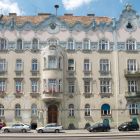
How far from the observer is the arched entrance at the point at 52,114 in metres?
63.7

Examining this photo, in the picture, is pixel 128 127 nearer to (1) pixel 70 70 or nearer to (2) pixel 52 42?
(1) pixel 70 70

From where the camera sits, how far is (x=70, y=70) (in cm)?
6494

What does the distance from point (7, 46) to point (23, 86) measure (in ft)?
22.3

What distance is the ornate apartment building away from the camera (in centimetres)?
6366

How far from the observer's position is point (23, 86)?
6412 centimetres

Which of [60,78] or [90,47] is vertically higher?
[90,47]

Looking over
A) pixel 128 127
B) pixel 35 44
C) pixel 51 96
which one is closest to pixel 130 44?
pixel 35 44

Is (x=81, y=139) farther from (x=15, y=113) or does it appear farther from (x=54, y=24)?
(x=54, y=24)

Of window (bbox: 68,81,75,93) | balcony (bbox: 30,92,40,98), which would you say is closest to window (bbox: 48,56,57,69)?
window (bbox: 68,81,75,93)

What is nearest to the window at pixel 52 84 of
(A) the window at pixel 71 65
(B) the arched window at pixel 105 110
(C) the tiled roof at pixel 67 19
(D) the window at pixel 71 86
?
(D) the window at pixel 71 86

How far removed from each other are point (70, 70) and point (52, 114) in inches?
290

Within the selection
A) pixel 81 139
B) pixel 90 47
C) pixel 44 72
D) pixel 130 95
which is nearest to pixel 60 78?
pixel 44 72

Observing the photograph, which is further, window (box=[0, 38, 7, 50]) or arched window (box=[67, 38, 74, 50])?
arched window (box=[67, 38, 74, 50])

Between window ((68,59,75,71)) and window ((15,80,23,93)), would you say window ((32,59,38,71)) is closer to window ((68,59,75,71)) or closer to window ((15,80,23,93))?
window ((15,80,23,93))
